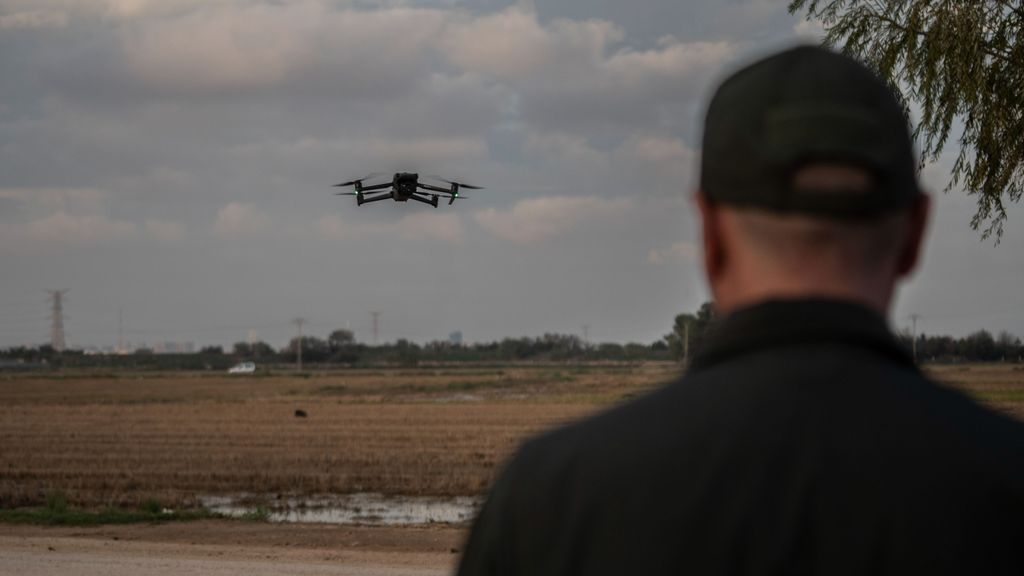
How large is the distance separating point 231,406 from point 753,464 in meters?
62.8

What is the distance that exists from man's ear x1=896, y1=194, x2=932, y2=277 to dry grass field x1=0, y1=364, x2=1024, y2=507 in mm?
1167

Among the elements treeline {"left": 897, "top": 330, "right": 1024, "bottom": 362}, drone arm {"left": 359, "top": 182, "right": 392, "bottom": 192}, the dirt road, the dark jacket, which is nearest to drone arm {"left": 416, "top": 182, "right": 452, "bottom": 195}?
drone arm {"left": 359, "top": 182, "right": 392, "bottom": 192}

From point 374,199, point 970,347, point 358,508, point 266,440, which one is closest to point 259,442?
point 266,440

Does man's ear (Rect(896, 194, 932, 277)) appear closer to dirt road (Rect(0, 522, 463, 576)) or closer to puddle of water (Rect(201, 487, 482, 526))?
dirt road (Rect(0, 522, 463, 576))

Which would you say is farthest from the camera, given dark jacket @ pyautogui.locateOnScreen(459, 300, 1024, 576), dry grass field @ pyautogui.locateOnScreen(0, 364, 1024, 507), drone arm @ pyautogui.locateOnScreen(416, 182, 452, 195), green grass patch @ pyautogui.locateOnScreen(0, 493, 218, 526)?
dry grass field @ pyautogui.locateOnScreen(0, 364, 1024, 507)

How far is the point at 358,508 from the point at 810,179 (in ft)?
70.1

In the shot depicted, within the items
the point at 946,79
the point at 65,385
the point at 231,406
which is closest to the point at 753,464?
the point at 946,79

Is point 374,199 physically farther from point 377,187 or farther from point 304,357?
point 304,357

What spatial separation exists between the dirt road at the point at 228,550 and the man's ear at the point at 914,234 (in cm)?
1179

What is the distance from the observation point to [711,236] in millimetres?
1771

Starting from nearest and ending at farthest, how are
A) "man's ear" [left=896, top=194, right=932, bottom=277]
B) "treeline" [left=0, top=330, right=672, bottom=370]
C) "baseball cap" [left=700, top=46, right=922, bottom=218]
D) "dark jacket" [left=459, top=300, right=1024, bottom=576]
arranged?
"dark jacket" [left=459, top=300, right=1024, bottom=576], "baseball cap" [left=700, top=46, right=922, bottom=218], "man's ear" [left=896, top=194, right=932, bottom=277], "treeline" [left=0, top=330, right=672, bottom=370]

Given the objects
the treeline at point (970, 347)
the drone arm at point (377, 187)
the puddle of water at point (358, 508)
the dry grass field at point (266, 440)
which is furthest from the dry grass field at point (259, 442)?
the treeline at point (970, 347)

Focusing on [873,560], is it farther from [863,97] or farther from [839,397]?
[863,97]

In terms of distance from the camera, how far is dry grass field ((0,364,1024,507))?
25609mm
